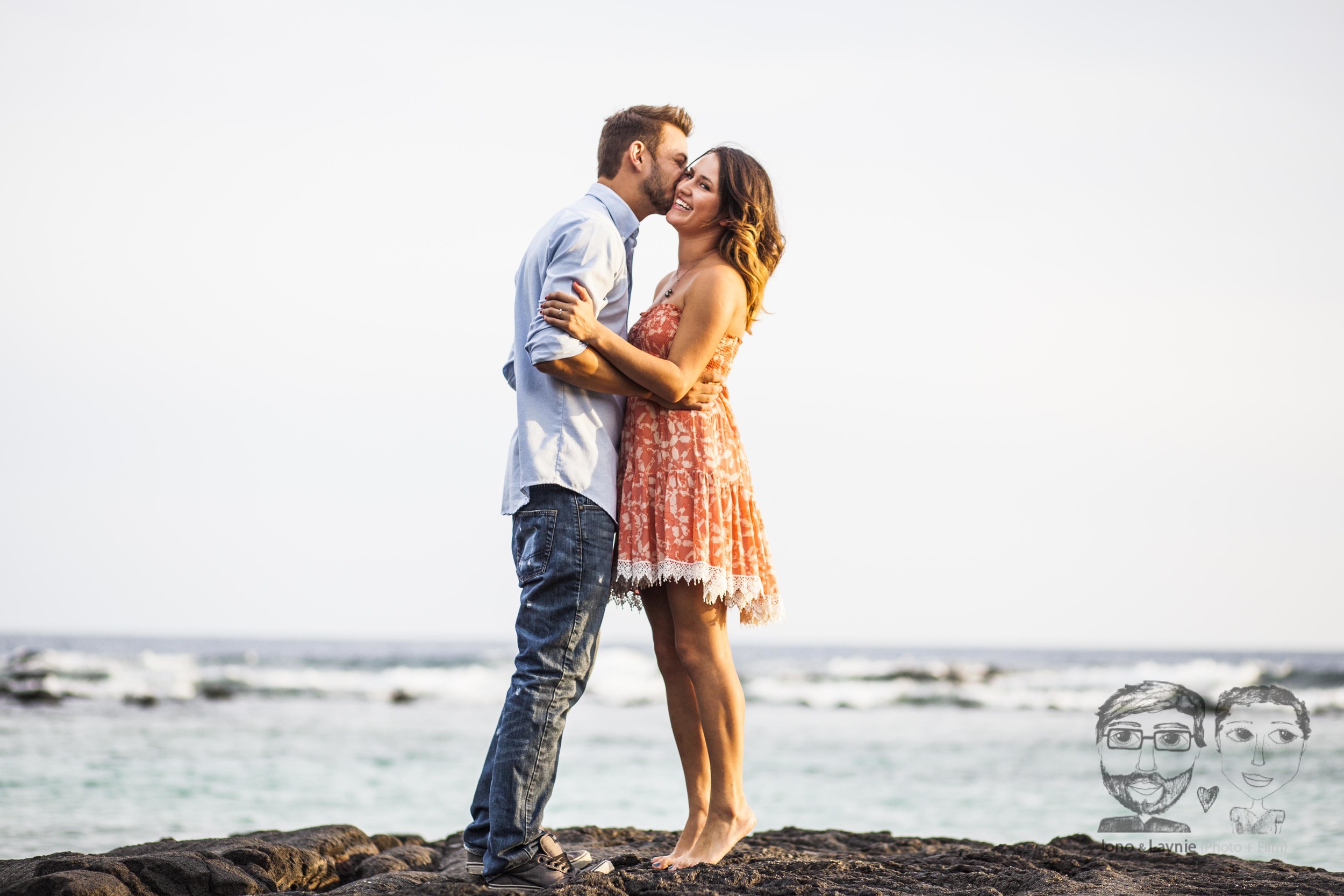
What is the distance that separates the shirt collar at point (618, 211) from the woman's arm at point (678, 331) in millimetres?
238

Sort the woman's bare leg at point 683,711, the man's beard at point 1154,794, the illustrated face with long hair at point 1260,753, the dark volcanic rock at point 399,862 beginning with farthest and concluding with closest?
1. the illustrated face with long hair at point 1260,753
2. the man's beard at point 1154,794
3. the dark volcanic rock at point 399,862
4. the woman's bare leg at point 683,711

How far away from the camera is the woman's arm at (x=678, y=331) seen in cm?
257

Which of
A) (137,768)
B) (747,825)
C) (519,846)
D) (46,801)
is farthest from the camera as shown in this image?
(137,768)

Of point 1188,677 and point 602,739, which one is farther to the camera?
point 1188,677

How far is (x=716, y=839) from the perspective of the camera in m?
2.95

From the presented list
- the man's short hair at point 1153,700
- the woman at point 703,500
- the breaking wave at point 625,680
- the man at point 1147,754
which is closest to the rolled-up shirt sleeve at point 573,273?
the woman at point 703,500

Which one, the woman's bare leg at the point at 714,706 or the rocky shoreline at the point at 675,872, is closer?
the rocky shoreline at the point at 675,872

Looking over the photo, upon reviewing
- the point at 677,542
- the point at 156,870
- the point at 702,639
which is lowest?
the point at 156,870

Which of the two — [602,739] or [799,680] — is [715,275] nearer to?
[602,739]

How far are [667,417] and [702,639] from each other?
659 millimetres

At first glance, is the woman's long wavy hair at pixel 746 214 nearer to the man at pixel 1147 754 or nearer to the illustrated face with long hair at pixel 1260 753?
the man at pixel 1147 754

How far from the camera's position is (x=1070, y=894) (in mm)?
2588

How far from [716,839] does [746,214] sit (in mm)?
1862

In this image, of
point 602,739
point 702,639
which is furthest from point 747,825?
point 602,739
